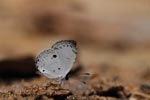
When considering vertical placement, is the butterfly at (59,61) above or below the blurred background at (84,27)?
below

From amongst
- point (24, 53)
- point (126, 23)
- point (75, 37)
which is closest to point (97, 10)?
point (126, 23)

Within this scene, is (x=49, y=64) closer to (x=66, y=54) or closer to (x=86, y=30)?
(x=66, y=54)

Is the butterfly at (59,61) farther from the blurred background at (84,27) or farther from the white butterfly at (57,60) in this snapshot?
the blurred background at (84,27)

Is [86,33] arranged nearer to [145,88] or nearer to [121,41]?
[121,41]

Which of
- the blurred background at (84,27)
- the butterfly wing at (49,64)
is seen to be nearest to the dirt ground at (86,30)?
the blurred background at (84,27)

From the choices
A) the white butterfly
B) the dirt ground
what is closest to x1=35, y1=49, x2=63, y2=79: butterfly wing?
the white butterfly
